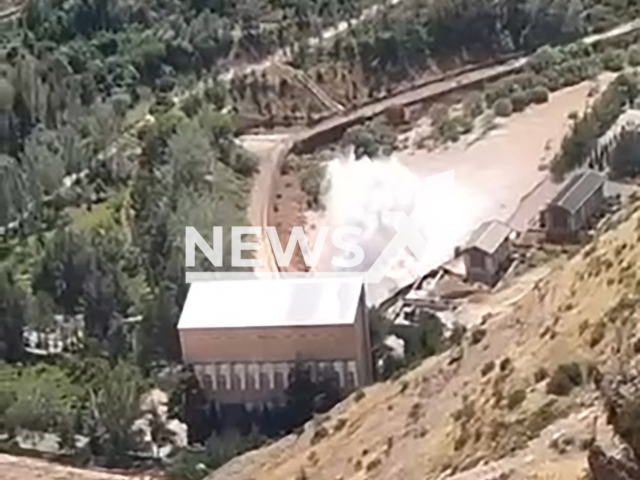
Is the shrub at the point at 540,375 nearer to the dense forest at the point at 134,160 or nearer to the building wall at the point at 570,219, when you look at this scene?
the dense forest at the point at 134,160

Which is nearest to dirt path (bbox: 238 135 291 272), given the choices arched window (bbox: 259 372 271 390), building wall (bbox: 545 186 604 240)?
arched window (bbox: 259 372 271 390)

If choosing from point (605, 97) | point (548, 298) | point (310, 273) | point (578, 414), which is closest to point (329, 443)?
point (548, 298)

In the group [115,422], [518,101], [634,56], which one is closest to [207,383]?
[115,422]

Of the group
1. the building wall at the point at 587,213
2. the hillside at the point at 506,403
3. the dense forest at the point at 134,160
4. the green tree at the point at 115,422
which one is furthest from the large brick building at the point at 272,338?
the building wall at the point at 587,213

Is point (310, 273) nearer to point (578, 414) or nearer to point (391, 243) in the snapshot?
point (391, 243)

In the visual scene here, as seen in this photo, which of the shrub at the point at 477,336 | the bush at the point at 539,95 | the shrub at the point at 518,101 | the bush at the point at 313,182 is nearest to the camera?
the shrub at the point at 477,336

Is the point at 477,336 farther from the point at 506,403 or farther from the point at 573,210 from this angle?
the point at 573,210
